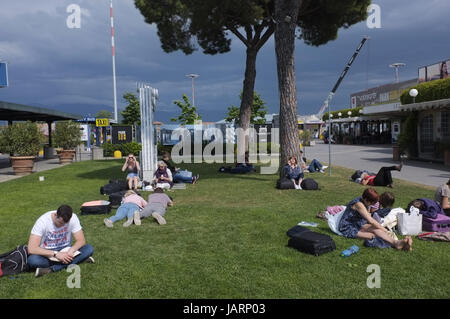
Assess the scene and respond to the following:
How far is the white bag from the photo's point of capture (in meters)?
5.71

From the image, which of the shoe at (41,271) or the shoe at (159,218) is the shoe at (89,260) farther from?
the shoe at (159,218)

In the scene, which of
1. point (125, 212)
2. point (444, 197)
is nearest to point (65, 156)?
point (125, 212)

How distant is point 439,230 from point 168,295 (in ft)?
14.9

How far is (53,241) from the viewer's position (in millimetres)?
4480

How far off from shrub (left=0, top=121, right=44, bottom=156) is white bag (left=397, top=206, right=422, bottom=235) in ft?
47.4

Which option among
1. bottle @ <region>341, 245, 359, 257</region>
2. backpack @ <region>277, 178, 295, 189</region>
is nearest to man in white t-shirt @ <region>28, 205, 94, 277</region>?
bottle @ <region>341, 245, 359, 257</region>

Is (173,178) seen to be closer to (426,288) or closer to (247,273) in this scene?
(247,273)

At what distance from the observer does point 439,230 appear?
5.80 metres

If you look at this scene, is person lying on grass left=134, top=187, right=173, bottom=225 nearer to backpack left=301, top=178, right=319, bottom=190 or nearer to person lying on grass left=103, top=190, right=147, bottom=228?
person lying on grass left=103, top=190, right=147, bottom=228

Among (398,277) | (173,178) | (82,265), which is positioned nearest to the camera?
(398,277)

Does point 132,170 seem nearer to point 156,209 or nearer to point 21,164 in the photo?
point 156,209

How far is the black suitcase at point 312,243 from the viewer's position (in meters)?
4.85

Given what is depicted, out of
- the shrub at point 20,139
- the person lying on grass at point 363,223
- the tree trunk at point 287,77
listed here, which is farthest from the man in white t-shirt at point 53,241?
the shrub at point 20,139
